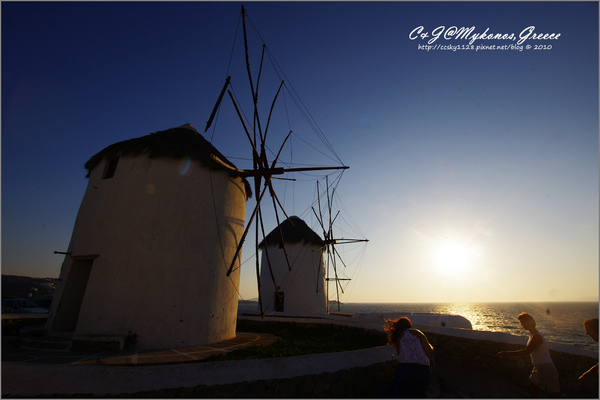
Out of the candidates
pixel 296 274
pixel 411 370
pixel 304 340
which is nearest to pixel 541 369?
pixel 411 370

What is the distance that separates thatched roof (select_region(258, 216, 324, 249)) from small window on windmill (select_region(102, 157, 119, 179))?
456 inches

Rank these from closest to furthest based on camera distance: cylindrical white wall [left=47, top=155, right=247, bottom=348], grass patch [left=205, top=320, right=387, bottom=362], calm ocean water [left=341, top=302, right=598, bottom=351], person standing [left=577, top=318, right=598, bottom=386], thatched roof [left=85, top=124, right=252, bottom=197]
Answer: person standing [left=577, top=318, right=598, bottom=386] → grass patch [left=205, top=320, right=387, bottom=362] → cylindrical white wall [left=47, top=155, right=247, bottom=348] → thatched roof [left=85, top=124, right=252, bottom=197] → calm ocean water [left=341, top=302, right=598, bottom=351]

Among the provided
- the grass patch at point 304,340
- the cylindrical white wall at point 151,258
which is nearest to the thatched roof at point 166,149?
the cylindrical white wall at point 151,258

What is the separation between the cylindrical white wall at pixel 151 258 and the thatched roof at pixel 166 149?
19 cm

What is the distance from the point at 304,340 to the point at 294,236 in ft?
39.9

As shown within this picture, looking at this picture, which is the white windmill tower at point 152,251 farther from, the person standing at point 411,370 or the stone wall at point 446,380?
the person standing at point 411,370

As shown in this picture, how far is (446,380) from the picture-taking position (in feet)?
19.0

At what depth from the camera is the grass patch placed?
5.50 metres

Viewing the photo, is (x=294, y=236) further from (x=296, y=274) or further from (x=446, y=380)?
(x=446, y=380)

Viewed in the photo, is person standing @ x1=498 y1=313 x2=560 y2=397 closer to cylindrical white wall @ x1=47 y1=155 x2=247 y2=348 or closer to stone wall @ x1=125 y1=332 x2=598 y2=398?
stone wall @ x1=125 y1=332 x2=598 y2=398

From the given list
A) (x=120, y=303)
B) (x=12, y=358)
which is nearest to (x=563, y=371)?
(x=120, y=303)

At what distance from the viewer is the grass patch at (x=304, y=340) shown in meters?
5.50

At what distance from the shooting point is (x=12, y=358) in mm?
5117

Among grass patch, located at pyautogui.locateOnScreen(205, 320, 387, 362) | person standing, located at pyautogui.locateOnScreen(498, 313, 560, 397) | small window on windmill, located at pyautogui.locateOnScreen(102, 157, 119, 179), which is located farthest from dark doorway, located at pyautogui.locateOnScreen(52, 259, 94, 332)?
person standing, located at pyautogui.locateOnScreen(498, 313, 560, 397)
